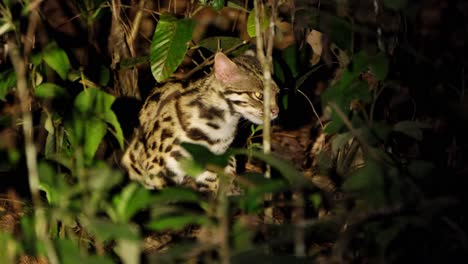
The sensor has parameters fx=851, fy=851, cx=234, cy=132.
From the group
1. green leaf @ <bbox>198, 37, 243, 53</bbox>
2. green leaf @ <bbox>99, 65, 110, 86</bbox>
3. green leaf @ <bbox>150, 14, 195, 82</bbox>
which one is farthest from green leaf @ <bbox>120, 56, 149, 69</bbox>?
green leaf @ <bbox>198, 37, 243, 53</bbox>

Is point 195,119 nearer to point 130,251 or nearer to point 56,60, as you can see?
point 56,60

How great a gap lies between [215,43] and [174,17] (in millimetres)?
444

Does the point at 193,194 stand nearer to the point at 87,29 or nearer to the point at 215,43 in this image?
the point at 215,43

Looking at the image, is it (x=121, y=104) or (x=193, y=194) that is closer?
(x=193, y=194)

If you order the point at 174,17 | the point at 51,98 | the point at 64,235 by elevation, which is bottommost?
the point at 64,235

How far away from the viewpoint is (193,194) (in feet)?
11.4

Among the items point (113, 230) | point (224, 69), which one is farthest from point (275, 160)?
point (224, 69)

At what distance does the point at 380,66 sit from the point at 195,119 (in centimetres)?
221

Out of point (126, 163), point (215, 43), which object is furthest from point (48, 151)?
point (215, 43)

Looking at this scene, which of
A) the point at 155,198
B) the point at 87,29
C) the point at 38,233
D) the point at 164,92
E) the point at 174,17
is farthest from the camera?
the point at 87,29

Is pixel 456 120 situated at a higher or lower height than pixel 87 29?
lower

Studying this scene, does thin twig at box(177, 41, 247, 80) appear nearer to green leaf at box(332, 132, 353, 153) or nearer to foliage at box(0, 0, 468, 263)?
foliage at box(0, 0, 468, 263)

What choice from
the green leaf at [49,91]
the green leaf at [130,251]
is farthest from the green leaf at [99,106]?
the green leaf at [130,251]

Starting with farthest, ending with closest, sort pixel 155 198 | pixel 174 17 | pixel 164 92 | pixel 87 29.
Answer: pixel 87 29 → pixel 164 92 → pixel 174 17 → pixel 155 198
